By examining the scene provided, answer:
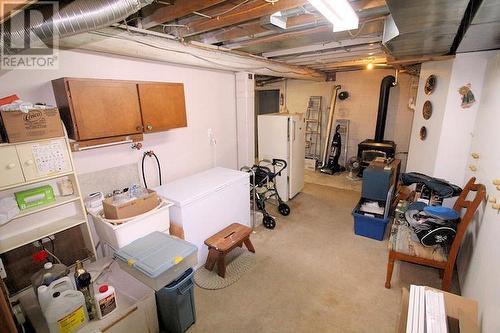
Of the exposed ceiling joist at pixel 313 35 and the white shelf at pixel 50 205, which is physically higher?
the exposed ceiling joist at pixel 313 35

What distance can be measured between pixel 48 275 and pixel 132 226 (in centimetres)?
60

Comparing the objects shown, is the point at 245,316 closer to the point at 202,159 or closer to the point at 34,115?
the point at 202,159

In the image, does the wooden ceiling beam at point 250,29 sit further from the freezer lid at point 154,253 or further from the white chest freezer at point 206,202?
the freezer lid at point 154,253

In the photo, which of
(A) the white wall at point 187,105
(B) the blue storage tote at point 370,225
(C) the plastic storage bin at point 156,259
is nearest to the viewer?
(C) the plastic storage bin at point 156,259

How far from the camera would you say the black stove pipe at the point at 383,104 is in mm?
5121

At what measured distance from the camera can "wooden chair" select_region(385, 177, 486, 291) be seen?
6.56 ft

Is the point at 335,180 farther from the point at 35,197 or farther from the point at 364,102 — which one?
the point at 35,197

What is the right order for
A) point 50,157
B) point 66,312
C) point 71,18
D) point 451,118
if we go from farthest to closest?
point 451,118, point 50,157, point 66,312, point 71,18

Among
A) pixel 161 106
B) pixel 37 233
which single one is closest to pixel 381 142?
pixel 161 106

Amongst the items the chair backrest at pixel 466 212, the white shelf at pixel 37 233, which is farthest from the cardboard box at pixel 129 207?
the chair backrest at pixel 466 212

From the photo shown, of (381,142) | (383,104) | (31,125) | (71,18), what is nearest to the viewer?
(71,18)

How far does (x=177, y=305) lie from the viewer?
6.14 ft

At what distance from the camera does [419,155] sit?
352 centimetres

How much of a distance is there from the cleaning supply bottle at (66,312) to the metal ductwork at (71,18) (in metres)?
1.53
